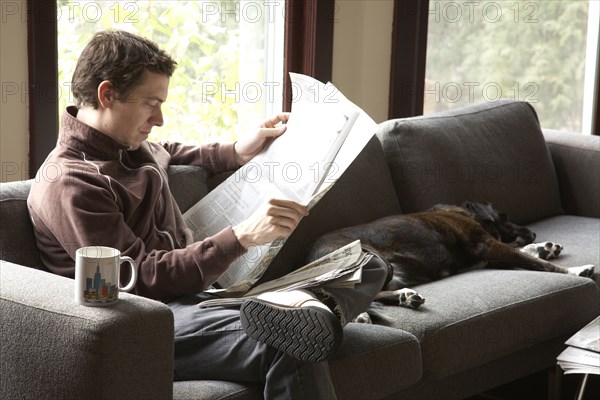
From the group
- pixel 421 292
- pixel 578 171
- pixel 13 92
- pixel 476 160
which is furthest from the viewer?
pixel 578 171

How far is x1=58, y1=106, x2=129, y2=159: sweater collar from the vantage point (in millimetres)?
2211

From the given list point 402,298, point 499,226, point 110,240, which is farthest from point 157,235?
point 499,226

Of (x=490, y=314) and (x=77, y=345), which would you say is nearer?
(x=77, y=345)

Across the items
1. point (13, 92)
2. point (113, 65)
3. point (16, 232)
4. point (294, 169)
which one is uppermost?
point (113, 65)

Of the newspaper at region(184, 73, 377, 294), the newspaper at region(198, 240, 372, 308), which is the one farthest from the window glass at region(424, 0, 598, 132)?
the newspaper at region(198, 240, 372, 308)

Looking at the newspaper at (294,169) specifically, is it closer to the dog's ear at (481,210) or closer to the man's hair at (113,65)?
the man's hair at (113,65)

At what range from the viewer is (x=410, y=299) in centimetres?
263

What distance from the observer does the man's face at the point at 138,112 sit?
2.23 meters

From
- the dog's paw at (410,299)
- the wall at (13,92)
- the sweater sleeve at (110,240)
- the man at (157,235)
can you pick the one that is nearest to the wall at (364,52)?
the wall at (13,92)

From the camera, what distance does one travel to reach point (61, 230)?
82.5 inches

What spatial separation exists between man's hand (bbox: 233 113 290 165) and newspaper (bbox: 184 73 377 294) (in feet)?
0.11

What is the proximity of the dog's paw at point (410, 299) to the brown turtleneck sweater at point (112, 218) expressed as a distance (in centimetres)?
66

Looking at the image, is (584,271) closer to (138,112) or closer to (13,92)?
(138,112)

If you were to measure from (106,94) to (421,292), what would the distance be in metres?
1.13
